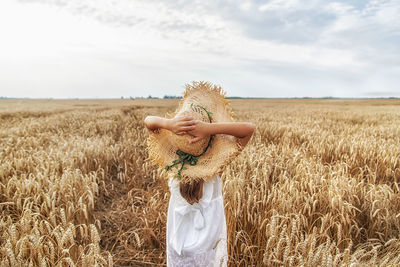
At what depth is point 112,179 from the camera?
14.3 feet

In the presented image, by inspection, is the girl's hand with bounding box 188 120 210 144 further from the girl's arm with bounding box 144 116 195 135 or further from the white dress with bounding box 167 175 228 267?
the white dress with bounding box 167 175 228 267

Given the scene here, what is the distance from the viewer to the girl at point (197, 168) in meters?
1.38

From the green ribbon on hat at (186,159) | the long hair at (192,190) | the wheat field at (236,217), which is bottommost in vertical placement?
the wheat field at (236,217)

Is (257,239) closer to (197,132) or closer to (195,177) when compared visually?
(195,177)

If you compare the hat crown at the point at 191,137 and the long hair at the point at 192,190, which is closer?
the hat crown at the point at 191,137

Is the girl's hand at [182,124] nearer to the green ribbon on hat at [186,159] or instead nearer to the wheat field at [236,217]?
the green ribbon on hat at [186,159]

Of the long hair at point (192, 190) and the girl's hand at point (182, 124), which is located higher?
the girl's hand at point (182, 124)

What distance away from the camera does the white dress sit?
5.15 feet

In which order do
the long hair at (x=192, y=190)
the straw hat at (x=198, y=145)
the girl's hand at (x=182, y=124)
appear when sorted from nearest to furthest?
the girl's hand at (x=182, y=124) < the straw hat at (x=198, y=145) < the long hair at (x=192, y=190)

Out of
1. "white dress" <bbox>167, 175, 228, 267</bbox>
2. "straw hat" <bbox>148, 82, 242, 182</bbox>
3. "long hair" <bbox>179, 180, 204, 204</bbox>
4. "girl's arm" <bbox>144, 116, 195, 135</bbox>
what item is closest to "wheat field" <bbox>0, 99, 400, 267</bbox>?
→ "white dress" <bbox>167, 175, 228, 267</bbox>

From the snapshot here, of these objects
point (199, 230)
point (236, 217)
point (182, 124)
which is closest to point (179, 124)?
point (182, 124)

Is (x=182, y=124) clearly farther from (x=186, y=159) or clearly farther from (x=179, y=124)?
(x=186, y=159)

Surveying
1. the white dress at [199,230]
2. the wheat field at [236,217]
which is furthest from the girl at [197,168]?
the wheat field at [236,217]

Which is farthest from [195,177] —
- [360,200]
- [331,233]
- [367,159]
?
[367,159]
